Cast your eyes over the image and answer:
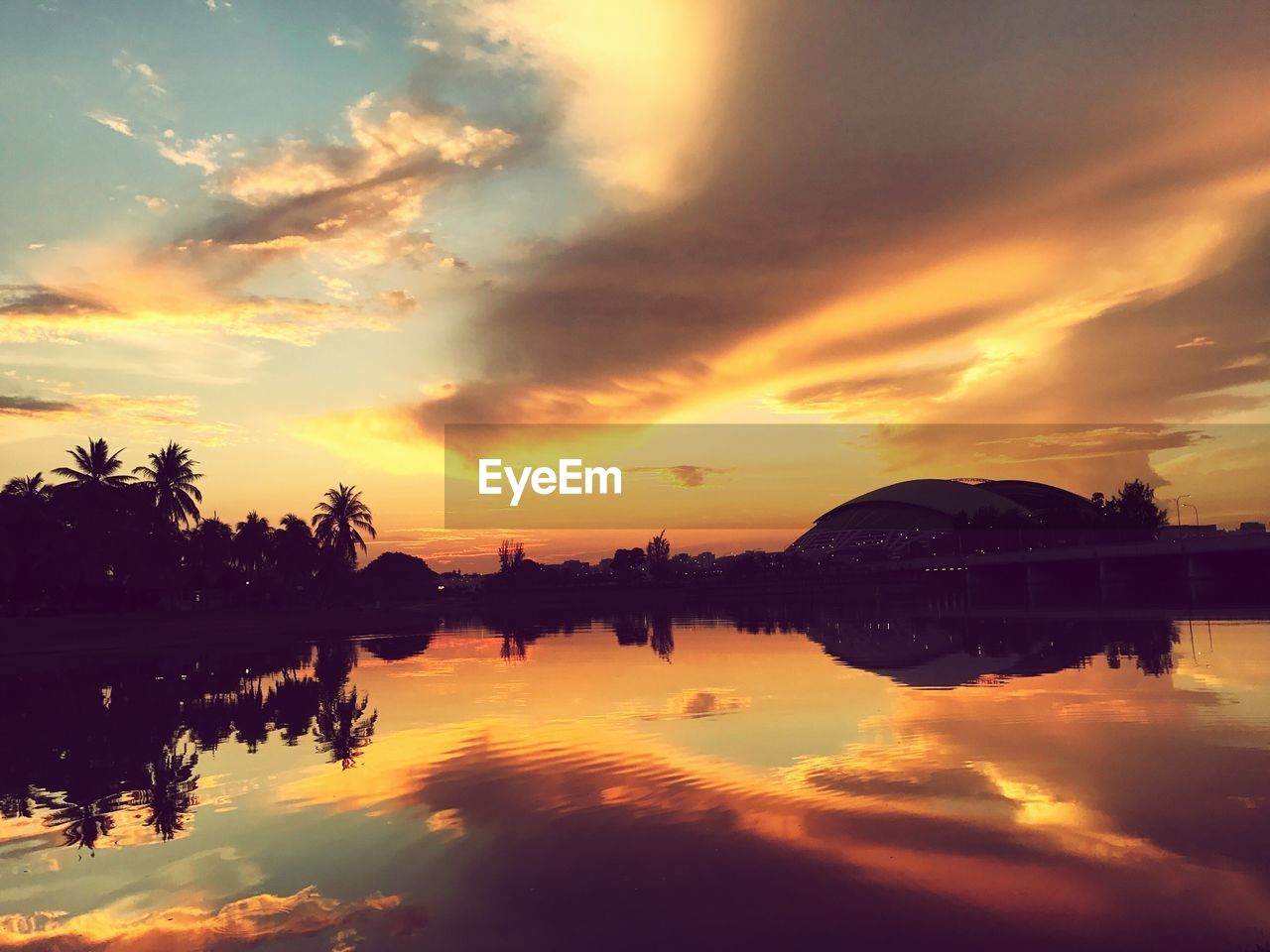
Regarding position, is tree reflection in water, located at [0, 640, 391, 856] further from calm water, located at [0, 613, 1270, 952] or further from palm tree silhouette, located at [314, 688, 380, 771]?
calm water, located at [0, 613, 1270, 952]

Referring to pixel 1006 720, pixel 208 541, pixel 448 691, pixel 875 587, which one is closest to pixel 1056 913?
pixel 1006 720

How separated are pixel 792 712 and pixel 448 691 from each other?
13812 mm

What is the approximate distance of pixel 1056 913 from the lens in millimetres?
9164

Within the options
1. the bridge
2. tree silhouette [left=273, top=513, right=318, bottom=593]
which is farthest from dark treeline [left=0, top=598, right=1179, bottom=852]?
tree silhouette [left=273, top=513, right=318, bottom=593]

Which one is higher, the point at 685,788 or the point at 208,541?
the point at 208,541

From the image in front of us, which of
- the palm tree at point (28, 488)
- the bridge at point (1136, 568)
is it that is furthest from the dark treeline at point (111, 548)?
the bridge at point (1136, 568)

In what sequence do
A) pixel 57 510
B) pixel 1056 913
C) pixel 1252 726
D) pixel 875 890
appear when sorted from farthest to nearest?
1. pixel 57 510
2. pixel 1252 726
3. pixel 875 890
4. pixel 1056 913

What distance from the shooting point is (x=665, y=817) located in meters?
13.5

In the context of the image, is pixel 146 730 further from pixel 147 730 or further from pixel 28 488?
pixel 28 488

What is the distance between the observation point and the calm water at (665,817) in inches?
372

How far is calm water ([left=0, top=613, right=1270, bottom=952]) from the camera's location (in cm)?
945

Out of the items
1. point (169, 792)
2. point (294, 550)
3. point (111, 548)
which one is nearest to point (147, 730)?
point (169, 792)

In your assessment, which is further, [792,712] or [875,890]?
[792,712]

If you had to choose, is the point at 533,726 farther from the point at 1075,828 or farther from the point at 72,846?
the point at 1075,828
